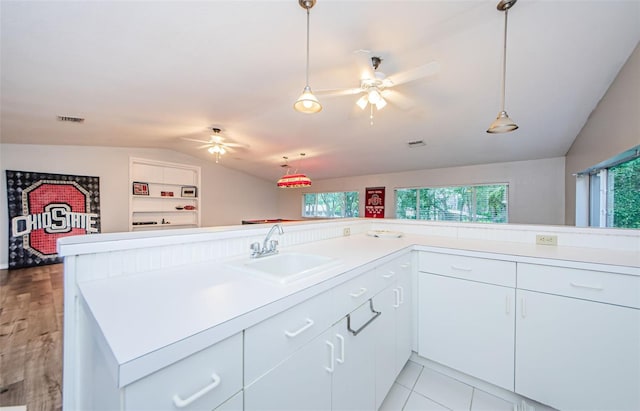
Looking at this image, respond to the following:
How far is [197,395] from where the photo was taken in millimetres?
526

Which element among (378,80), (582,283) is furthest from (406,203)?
(582,283)

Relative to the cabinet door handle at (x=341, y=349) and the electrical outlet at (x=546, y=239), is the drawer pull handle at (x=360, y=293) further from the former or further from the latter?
the electrical outlet at (x=546, y=239)

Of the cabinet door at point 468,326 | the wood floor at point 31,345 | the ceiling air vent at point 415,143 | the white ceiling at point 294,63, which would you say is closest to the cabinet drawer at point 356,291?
the cabinet door at point 468,326

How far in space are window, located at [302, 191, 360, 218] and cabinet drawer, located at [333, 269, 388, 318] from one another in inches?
230

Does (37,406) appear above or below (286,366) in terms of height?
below

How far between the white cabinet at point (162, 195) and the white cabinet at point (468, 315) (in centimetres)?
629

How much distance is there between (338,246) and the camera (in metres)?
1.73

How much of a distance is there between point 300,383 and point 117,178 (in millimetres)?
6372

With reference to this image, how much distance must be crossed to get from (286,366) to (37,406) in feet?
6.03

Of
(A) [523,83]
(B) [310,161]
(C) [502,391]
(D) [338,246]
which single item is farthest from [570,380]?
(B) [310,161]

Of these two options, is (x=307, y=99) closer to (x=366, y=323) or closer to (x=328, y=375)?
(x=366, y=323)

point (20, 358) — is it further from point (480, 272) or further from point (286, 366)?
point (480, 272)

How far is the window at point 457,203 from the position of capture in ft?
16.6

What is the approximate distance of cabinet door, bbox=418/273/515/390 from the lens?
4.74 feet
